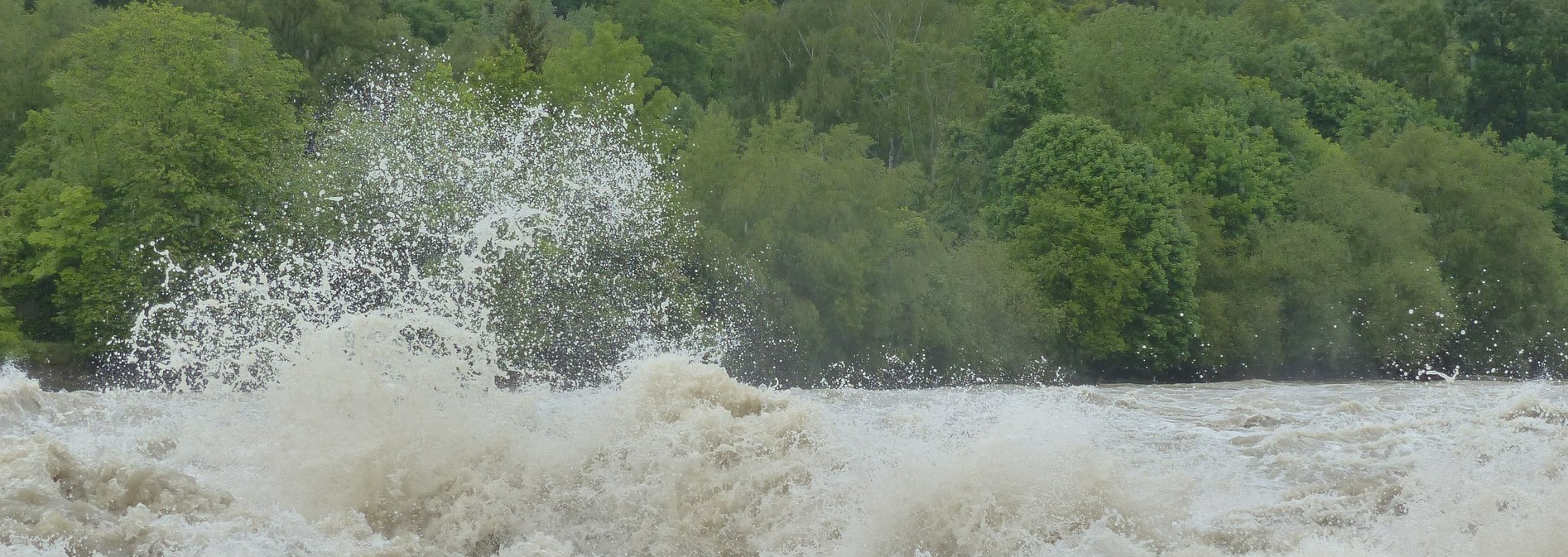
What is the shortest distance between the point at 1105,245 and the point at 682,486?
107 ft

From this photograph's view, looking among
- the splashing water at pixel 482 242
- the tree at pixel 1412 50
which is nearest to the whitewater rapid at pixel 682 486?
the splashing water at pixel 482 242

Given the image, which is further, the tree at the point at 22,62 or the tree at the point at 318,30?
the tree at the point at 318,30

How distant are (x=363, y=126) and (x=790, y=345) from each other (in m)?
10.6

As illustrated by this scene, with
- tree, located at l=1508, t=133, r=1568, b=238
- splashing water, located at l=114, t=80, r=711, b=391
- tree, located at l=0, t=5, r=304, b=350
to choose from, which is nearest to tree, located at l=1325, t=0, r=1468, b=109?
tree, located at l=1508, t=133, r=1568, b=238

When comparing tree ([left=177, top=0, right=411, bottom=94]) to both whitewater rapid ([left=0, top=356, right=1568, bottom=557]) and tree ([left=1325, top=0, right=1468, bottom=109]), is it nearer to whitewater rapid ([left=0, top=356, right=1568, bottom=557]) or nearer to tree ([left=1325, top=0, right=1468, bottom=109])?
whitewater rapid ([left=0, top=356, right=1568, bottom=557])

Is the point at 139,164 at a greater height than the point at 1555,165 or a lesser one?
greater

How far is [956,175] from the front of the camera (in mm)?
56281

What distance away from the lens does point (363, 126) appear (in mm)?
36344

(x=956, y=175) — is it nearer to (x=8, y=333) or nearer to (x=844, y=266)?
(x=844, y=266)

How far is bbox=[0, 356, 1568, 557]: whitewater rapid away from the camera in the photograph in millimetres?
13719

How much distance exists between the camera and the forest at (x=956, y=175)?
3969cm

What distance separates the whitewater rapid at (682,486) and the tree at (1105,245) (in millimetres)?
28200

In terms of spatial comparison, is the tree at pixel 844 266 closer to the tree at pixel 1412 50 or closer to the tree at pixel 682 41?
the tree at pixel 682 41

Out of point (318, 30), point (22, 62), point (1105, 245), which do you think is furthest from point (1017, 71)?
point (22, 62)
